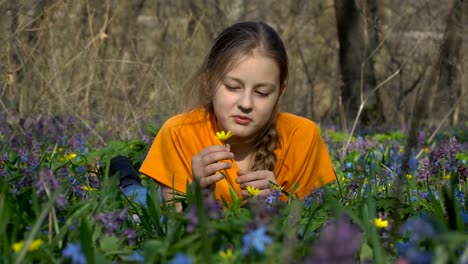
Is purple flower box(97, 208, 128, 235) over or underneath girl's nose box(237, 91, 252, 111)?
over

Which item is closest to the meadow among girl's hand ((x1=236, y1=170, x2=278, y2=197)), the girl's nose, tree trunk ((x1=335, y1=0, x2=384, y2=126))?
girl's hand ((x1=236, y1=170, x2=278, y2=197))

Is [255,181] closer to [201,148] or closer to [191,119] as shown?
[201,148]

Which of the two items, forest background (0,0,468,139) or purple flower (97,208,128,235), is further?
forest background (0,0,468,139)

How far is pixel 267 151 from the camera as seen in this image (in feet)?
12.2

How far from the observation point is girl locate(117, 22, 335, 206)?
11.3 feet

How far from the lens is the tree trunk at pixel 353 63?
10445 millimetres

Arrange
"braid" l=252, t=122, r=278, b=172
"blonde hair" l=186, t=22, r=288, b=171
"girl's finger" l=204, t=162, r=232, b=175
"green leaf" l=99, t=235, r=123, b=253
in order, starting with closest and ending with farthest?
"green leaf" l=99, t=235, r=123, b=253, "girl's finger" l=204, t=162, r=232, b=175, "blonde hair" l=186, t=22, r=288, b=171, "braid" l=252, t=122, r=278, b=172

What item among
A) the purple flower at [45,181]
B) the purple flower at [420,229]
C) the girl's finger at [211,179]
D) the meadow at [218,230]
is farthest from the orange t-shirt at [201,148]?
the purple flower at [45,181]

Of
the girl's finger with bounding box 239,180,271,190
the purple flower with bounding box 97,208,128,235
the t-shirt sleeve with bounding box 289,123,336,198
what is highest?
the purple flower with bounding box 97,208,128,235

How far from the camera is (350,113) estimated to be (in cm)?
1070

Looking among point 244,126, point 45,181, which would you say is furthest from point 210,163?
point 45,181

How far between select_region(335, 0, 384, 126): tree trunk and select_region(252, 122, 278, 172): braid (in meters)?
6.61

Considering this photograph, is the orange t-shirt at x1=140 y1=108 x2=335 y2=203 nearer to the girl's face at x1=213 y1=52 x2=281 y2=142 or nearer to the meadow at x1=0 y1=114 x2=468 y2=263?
the girl's face at x1=213 y1=52 x2=281 y2=142

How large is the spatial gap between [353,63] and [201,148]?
7192 millimetres
